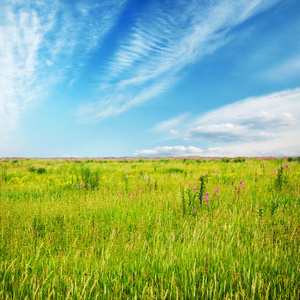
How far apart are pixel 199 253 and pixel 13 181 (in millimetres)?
8268

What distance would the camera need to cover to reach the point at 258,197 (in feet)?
16.6

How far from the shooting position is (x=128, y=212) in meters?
3.87

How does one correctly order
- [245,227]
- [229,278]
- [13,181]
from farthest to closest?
[13,181]
[245,227]
[229,278]

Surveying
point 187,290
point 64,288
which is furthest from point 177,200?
point 64,288

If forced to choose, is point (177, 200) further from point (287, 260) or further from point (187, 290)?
point (187, 290)

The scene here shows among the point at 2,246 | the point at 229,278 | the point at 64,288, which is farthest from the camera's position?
the point at 2,246

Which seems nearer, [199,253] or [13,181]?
[199,253]

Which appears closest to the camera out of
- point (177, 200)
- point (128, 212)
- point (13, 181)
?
point (128, 212)

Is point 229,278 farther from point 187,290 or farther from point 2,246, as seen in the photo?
point 2,246

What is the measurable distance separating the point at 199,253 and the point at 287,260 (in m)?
0.94

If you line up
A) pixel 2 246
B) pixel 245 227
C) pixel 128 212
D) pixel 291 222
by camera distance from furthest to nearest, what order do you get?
pixel 128 212 → pixel 291 222 → pixel 245 227 → pixel 2 246

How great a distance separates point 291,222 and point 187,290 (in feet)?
8.33

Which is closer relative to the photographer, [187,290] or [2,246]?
[187,290]

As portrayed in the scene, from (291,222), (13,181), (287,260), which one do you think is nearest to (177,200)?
(291,222)
